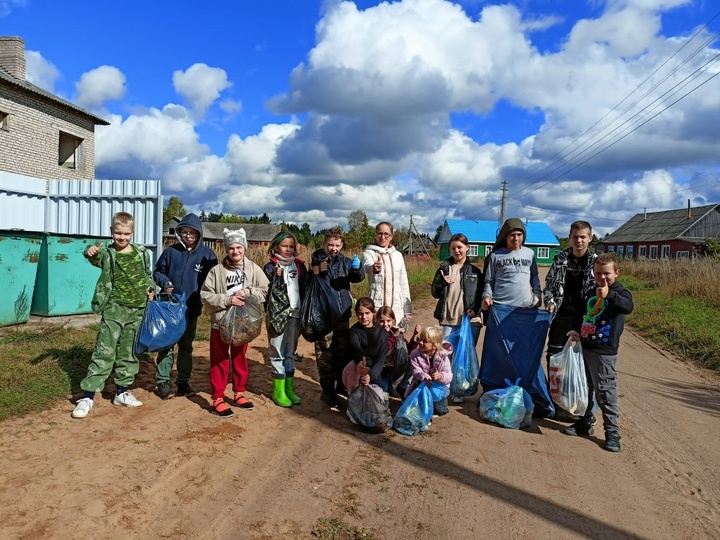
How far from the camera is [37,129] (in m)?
18.4

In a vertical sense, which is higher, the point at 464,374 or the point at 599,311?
the point at 599,311

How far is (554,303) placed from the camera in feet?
15.4

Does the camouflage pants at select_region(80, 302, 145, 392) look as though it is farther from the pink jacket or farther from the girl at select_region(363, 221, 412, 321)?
the pink jacket

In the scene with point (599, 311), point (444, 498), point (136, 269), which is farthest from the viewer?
point (136, 269)

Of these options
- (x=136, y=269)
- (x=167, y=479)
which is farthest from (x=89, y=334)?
(x=167, y=479)

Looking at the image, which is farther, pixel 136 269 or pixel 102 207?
pixel 102 207

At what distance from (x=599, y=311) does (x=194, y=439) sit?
3.40 m

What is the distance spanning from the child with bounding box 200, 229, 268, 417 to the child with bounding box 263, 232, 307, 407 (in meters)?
0.20

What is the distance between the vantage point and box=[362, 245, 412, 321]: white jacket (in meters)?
4.93

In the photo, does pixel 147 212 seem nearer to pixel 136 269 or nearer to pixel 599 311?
pixel 136 269

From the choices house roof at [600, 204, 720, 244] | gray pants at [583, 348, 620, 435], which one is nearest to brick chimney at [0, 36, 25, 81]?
gray pants at [583, 348, 620, 435]

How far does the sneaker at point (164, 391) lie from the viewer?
4.89 m

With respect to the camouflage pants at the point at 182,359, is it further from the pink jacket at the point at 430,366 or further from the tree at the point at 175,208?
the tree at the point at 175,208

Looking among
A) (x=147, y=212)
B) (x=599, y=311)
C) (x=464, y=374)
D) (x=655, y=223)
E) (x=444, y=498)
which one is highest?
(x=655, y=223)
